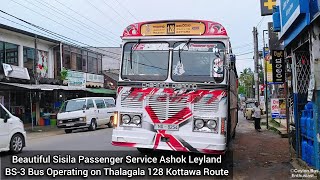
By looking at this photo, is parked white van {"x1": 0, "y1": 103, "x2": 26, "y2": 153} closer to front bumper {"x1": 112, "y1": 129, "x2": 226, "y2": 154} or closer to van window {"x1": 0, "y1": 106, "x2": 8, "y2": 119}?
van window {"x1": 0, "y1": 106, "x2": 8, "y2": 119}

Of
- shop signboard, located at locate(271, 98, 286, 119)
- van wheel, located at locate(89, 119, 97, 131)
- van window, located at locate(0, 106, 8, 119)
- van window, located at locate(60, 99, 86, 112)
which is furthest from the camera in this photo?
shop signboard, located at locate(271, 98, 286, 119)

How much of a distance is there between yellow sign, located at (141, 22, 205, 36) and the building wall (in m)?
17.6

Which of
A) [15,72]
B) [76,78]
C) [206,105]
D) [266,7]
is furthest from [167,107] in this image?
[76,78]

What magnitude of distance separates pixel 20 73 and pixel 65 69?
5.60 meters

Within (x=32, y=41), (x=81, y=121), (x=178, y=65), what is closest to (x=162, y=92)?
(x=178, y=65)

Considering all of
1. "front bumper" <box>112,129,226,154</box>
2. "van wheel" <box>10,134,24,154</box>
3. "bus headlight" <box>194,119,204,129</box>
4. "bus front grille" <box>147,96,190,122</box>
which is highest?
"bus front grille" <box>147,96,190,122</box>

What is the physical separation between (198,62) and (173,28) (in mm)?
1051

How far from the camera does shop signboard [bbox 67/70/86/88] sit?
30411mm

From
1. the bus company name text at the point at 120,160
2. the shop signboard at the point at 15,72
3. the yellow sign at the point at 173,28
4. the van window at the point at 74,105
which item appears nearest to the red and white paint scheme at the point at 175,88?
the yellow sign at the point at 173,28

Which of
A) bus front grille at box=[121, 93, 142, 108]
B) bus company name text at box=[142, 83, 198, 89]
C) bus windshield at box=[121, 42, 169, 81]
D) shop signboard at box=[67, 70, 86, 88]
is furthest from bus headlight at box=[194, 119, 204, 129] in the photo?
shop signboard at box=[67, 70, 86, 88]

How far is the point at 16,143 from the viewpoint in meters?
11.4

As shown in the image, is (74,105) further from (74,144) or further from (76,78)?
(76,78)

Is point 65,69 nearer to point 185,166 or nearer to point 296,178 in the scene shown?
point 185,166

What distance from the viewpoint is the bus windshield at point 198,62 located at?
324 inches
